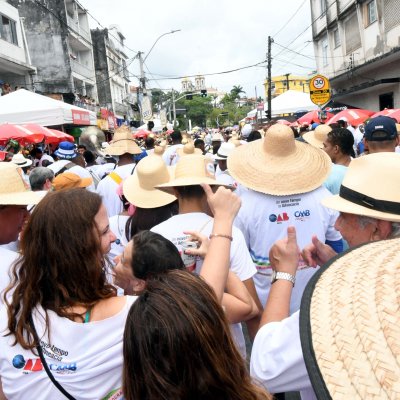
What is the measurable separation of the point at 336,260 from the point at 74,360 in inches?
38.3

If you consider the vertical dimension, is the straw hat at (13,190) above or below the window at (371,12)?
below

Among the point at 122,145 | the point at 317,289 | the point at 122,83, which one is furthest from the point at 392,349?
the point at 122,83

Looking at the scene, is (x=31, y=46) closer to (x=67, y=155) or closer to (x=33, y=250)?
(x=67, y=155)

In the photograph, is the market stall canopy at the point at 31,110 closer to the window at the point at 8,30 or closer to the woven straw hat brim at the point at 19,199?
the woven straw hat brim at the point at 19,199

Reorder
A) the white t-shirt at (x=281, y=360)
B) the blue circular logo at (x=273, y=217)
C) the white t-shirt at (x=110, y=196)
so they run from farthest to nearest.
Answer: the white t-shirt at (x=110, y=196), the blue circular logo at (x=273, y=217), the white t-shirt at (x=281, y=360)

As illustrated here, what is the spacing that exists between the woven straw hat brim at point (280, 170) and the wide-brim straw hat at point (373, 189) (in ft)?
2.73

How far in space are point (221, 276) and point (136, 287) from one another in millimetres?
426

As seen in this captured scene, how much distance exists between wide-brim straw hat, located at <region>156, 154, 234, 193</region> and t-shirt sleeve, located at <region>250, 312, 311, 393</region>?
1321 millimetres

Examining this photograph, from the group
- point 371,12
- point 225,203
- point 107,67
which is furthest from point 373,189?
point 107,67

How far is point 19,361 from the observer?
59.7 inches

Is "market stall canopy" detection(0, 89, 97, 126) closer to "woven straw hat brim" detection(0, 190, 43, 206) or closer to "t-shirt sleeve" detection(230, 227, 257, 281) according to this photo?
"woven straw hat brim" detection(0, 190, 43, 206)

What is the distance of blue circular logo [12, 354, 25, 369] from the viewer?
1518 mm

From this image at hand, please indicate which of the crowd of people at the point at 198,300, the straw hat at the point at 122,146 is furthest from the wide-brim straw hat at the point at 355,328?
the straw hat at the point at 122,146

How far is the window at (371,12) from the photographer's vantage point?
20052 mm
